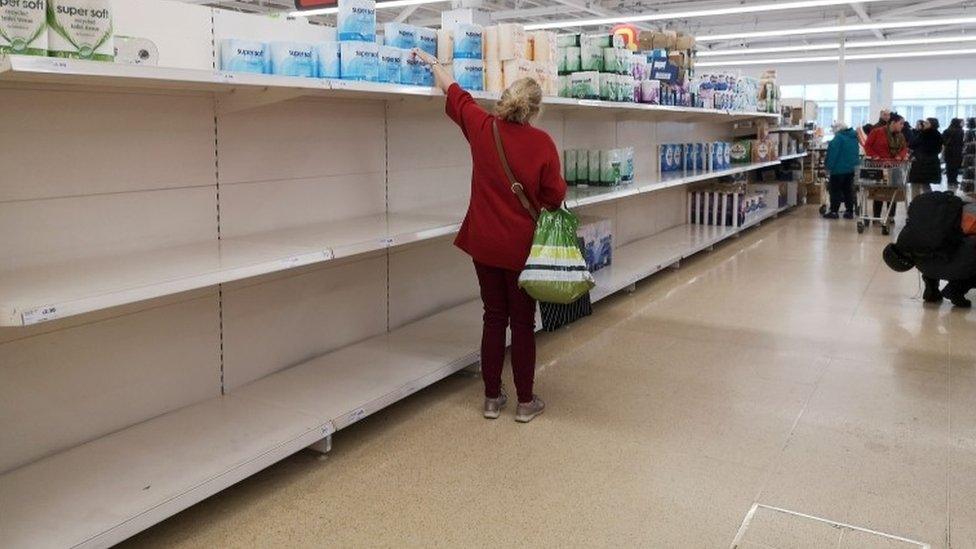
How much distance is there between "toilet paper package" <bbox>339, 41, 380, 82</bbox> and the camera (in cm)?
305

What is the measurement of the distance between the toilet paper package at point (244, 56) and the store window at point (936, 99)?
2400 cm

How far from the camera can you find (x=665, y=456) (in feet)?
10.1

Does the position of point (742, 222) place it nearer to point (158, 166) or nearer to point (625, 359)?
point (625, 359)

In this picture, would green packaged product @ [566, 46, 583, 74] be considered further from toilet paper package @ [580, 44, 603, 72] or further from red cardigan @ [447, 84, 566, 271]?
red cardigan @ [447, 84, 566, 271]

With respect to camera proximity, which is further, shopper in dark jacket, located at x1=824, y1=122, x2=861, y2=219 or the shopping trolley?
shopper in dark jacket, located at x1=824, y1=122, x2=861, y2=219

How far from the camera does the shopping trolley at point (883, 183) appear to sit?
938 centimetres

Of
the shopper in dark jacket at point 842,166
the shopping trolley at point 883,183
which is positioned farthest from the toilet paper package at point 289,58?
the shopper in dark jacket at point 842,166

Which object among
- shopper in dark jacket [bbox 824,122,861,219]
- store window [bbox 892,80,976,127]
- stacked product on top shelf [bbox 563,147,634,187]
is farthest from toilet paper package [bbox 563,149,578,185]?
store window [bbox 892,80,976,127]

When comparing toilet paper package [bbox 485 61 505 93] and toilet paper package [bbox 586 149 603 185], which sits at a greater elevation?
toilet paper package [bbox 485 61 505 93]

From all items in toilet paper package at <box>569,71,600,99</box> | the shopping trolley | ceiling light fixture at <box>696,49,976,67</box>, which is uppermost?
ceiling light fixture at <box>696,49,976,67</box>

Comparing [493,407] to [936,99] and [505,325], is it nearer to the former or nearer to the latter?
[505,325]

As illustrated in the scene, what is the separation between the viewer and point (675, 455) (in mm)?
3080

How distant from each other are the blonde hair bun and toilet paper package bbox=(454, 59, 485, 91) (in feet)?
1.83

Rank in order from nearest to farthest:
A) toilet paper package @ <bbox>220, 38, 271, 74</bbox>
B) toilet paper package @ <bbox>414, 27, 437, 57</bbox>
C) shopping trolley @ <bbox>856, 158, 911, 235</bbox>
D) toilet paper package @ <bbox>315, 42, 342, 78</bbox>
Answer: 1. toilet paper package @ <bbox>220, 38, 271, 74</bbox>
2. toilet paper package @ <bbox>315, 42, 342, 78</bbox>
3. toilet paper package @ <bbox>414, 27, 437, 57</bbox>
4. shopping trolley @ <bbox>856, 158, 911, 235</bbox>
